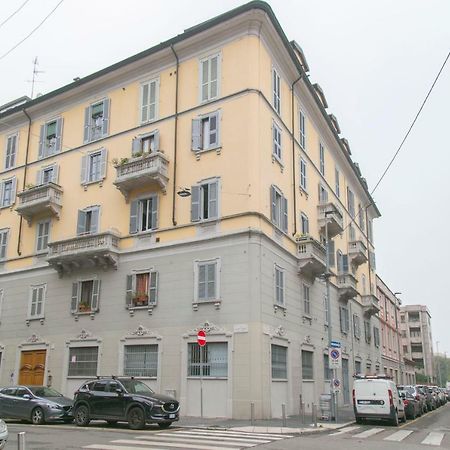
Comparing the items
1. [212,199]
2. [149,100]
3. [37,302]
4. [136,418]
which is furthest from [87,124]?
[136,418]

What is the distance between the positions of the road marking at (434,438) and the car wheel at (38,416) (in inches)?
493

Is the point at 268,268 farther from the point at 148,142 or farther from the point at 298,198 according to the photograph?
the point at 148,142

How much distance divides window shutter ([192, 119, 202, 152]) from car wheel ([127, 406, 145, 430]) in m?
12.7

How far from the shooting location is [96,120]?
1209 inches

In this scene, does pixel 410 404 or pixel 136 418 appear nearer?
pixel 136 418

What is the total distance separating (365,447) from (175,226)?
14.1 metres

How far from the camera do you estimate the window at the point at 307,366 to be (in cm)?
2783

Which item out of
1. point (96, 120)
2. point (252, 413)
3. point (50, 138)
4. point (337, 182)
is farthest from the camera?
point (337, 182)

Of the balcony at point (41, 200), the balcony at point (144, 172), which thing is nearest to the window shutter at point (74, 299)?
the balcony at point (41, 200)

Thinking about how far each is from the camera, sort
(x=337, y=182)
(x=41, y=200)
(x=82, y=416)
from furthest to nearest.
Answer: (x=337, y=182) < (x=41, y=200) < (x=82, y=416)

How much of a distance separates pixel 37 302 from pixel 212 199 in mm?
11725

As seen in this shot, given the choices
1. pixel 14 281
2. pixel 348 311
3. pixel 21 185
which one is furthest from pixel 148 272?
pixel 348 311

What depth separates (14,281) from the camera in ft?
101

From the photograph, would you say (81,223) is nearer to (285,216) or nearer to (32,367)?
(32,367)
